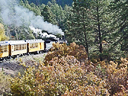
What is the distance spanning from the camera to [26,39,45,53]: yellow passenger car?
2358 cm

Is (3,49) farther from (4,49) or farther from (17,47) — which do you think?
Result: (17,47)

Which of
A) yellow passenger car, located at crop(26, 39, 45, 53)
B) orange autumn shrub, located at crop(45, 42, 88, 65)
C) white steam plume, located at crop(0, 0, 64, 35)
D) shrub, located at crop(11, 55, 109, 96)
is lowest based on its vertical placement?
shrub, located at crop(11, 55, 109, 96)

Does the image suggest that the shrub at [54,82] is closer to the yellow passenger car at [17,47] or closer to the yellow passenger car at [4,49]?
the yellow passenger car at [4,49]

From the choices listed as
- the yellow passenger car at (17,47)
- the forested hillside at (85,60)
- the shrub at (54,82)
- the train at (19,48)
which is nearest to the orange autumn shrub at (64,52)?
the forested hillside at (85,60)

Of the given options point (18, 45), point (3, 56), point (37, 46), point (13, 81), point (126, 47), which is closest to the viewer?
point (13, 81)

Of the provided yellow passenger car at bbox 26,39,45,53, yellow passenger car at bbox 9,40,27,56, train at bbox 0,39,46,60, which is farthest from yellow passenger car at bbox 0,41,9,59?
yellow passenger car at bbox 26,39,45,53

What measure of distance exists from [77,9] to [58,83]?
1631 centimetres

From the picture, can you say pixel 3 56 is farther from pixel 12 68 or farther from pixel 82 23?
pixel 82 23

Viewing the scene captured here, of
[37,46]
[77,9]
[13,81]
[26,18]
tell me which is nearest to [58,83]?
[13,81]

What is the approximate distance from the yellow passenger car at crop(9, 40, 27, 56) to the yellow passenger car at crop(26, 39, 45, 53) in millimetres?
945

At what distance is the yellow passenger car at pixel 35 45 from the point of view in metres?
23.6

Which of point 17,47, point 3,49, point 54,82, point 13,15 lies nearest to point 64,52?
point 3,49

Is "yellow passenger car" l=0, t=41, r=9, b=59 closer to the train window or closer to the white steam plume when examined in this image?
the train window

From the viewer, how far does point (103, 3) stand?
20.1 m
